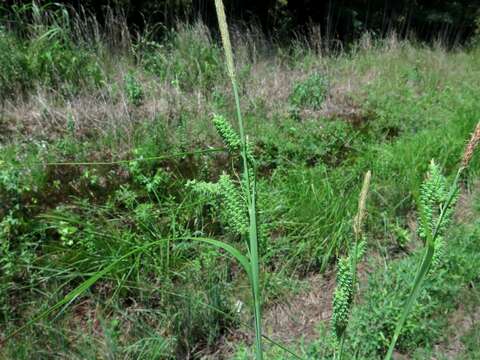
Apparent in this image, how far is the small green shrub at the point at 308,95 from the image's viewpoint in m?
4.10

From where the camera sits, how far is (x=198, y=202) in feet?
7.91

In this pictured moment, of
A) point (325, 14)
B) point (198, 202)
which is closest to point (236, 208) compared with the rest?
point (198, 202)

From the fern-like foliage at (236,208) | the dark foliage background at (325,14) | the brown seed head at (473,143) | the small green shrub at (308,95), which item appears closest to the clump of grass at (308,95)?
the small green shrub at (308,95)

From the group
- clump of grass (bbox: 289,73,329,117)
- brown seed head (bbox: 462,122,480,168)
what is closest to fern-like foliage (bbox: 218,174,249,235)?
brown seed head (bbox: 462,122,480,168)

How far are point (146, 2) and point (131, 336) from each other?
478 cm

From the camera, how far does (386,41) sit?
20.1 feet

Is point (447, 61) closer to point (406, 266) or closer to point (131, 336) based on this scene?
point (406, 266)

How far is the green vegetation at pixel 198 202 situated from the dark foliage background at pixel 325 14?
1.31 metres

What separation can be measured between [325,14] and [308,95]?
3.31m

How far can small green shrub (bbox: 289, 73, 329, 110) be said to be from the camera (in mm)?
4102

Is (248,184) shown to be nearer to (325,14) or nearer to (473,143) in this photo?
(473,143)

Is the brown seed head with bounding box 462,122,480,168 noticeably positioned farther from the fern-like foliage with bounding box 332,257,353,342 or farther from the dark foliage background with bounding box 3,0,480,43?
the dark foliage background with bounding box 3,0,480,43

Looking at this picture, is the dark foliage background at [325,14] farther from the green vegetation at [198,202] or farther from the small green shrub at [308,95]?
the small green shrub at [308,95]

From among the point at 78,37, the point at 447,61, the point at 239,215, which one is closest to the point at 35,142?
the point at 78,37
